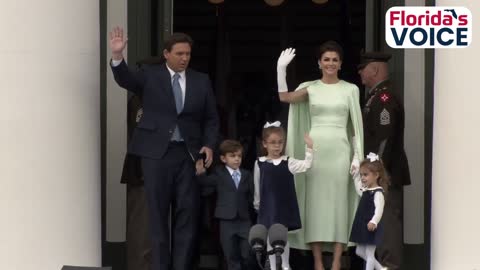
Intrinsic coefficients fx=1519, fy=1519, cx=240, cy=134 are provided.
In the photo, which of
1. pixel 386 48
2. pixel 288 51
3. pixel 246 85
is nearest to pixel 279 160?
pixel 288 51

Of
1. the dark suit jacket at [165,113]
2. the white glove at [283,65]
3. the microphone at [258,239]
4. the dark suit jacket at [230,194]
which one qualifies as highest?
the white glove at [283,65]

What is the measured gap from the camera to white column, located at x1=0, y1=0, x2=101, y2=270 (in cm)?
1016

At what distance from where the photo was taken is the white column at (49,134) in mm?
10164

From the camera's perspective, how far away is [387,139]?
35.9 ft

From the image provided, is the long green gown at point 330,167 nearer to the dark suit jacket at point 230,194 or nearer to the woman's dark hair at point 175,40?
the dark suit jacket at point 230,194

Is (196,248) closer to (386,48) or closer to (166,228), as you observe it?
(166,228)

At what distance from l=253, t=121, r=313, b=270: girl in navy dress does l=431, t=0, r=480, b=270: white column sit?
1077 mm

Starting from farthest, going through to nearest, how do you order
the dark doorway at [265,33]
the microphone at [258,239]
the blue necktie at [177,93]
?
the dark doorway at [265,33] → the blue necktie at [177,93] → the microphone at [258,239]

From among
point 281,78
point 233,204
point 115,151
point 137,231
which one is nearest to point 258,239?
point 233,204

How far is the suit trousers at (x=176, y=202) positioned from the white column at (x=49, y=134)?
68cm

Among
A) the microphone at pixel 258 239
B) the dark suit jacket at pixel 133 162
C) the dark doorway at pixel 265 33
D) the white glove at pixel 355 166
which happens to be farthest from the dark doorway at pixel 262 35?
the microphone at pixel 258 239

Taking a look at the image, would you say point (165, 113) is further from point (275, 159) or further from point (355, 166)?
point (355, 166)

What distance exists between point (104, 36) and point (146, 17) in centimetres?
36

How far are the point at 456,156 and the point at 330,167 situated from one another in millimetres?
900
